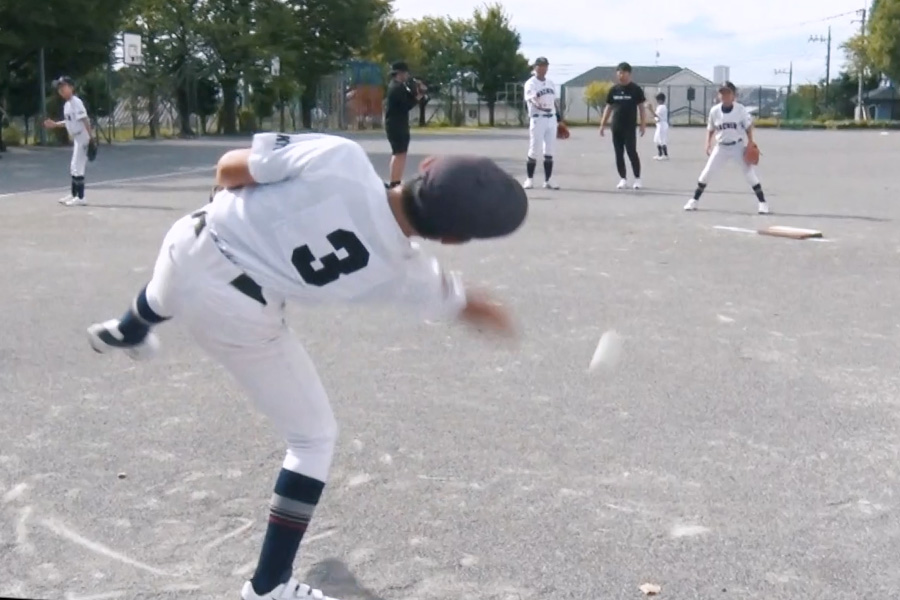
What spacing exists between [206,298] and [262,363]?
30 centimetres

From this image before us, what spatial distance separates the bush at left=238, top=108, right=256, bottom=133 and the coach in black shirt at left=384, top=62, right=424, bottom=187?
3527 cm

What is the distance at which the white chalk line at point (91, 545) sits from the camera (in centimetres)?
439

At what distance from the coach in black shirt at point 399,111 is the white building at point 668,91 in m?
48.2

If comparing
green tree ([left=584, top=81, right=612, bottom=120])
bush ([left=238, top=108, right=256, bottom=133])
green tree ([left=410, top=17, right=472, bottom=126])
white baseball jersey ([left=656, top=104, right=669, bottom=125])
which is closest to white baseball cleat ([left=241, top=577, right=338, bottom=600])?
white baseball jersey ([left=656, top=104, right=669, bottom=125])

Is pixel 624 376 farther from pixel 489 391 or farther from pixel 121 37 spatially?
pixel 121 37

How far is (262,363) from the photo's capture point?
3.80m

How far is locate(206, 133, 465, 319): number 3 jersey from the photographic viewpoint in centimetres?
347

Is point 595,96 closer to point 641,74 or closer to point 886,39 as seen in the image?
point 886,39

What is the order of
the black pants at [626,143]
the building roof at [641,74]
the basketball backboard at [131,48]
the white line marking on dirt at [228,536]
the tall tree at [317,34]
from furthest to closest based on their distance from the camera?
the building roof at [641,74] → the tall tree at [317,34] → the basketball backboard at [131,48] → the black pants at [626,143] → the white line marking on dirt at [228,536]

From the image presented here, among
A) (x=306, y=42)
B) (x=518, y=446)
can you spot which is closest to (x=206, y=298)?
(x=518, y=446)

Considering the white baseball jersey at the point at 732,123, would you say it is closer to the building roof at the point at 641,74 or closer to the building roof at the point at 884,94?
the building roof at the point at 884,94

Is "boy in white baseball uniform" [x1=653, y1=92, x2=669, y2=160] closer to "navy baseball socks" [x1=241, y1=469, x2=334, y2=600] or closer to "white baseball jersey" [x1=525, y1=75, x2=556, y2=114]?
"white baseball jersey" [x1=525, y1=75, x2=556, y2=114]

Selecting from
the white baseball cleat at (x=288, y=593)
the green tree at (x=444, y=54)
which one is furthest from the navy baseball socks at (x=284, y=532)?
the green tree at (x=444, y=54)

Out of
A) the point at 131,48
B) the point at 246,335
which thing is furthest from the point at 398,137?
the point at 131,48
